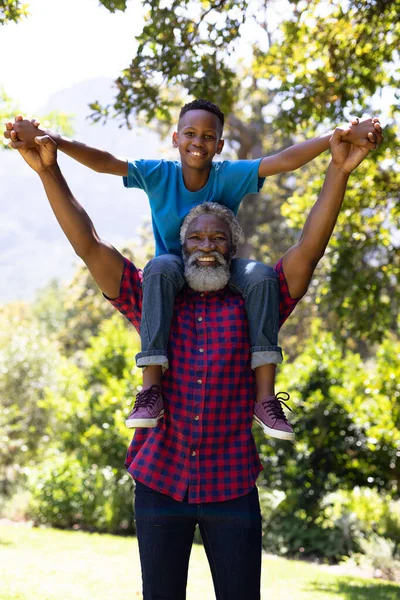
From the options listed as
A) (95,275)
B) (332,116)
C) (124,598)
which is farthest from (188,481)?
(332,116)

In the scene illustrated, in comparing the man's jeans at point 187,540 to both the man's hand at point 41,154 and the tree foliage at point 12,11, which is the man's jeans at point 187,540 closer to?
the man's hand at point 41,154

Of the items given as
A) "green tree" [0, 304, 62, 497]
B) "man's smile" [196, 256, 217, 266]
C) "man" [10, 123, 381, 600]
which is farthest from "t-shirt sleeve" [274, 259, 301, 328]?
"green tree" [0, 304, 62, 497]

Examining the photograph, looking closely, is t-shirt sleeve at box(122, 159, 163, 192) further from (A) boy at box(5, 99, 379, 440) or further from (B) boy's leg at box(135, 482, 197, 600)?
(B) boy's leg at box(135, 482, 197, 600)

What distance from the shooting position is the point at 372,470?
966 centimetres

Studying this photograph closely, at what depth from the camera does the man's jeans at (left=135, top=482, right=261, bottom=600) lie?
2.77m

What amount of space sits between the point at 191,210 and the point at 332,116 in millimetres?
4260

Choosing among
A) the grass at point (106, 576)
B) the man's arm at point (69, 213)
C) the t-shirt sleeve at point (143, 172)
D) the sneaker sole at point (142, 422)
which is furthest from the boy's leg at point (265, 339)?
the grass at point (106, 576)

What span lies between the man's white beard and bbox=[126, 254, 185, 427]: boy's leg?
0.18 feet

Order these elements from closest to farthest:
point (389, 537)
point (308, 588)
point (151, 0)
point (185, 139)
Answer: point (185, 139), point (151, 0), point (308, 588), point (389, 537)

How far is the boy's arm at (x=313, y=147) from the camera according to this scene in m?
2.81

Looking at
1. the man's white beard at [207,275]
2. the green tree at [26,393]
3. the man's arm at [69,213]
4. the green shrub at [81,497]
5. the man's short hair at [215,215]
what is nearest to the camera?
the man's arm at [69,213]

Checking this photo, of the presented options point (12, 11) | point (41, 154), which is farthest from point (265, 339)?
point (12, 11)

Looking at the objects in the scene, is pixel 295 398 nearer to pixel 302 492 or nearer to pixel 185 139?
pixel 302 492

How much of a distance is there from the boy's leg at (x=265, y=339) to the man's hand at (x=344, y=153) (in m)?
0.48
